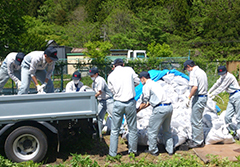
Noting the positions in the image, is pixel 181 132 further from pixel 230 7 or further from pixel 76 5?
pixel 76 5

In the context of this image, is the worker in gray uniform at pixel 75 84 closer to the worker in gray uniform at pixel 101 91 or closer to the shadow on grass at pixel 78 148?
the worker in gray uniform at pixel 101 91

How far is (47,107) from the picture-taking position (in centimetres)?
435

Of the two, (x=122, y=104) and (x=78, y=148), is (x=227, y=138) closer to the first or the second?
(x=122, y=104)

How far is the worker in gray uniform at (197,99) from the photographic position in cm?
523

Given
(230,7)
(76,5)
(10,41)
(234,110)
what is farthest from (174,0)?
(234,110)

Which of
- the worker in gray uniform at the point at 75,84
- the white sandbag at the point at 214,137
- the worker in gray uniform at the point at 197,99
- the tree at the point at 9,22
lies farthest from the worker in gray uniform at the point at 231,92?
the tree at the point at 9,22

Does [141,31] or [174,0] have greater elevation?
[174,0]

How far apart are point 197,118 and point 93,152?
2.25 metres

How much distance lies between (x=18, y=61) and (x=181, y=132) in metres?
3.99

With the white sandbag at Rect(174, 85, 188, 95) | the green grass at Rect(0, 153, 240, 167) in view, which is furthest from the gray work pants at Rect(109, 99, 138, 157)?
the white sandbag at Rect(174, 85, 188, 95)

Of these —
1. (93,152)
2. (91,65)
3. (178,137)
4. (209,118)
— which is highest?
(91,65)

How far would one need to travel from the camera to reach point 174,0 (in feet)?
120

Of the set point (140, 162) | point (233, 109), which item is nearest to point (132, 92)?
point (140, 162)

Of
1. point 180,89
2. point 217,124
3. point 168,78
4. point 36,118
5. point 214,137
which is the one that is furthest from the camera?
point 168,78
